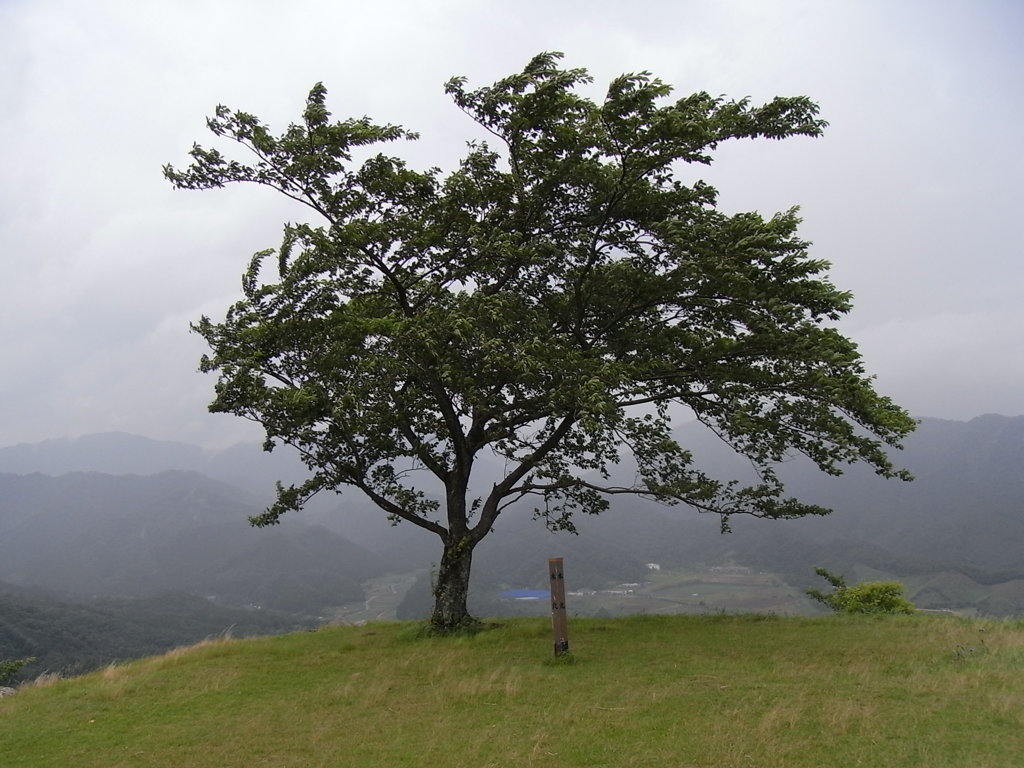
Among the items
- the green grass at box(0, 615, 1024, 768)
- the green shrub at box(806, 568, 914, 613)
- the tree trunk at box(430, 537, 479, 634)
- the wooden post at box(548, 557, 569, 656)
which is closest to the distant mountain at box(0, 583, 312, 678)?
the tree trunk at box(430, 537, 479, 634)

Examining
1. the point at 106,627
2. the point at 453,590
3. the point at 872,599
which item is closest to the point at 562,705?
the point at 453,590

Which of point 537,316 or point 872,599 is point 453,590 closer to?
point 537,316

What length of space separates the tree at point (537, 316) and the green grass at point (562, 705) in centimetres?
428

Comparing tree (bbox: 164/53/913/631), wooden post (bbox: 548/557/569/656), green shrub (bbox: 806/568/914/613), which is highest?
tree (bbox: 164/53/913/631)

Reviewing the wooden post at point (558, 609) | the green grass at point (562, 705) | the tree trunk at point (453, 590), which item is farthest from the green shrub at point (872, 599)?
the wooden post at point (558, 609)

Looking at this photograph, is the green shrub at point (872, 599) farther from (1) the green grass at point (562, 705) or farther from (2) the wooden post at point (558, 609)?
(2) the wooden post at point (558, 609)

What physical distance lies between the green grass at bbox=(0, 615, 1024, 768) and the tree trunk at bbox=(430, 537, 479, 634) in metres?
1.80

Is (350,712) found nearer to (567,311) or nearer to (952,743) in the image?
(952,743)

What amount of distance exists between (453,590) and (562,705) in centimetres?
875

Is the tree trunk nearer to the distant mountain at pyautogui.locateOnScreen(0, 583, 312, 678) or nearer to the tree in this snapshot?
the tree

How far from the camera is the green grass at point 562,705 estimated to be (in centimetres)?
823

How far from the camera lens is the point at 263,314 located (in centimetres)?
1855

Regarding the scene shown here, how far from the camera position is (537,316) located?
655 inches

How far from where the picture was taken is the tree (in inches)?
556
